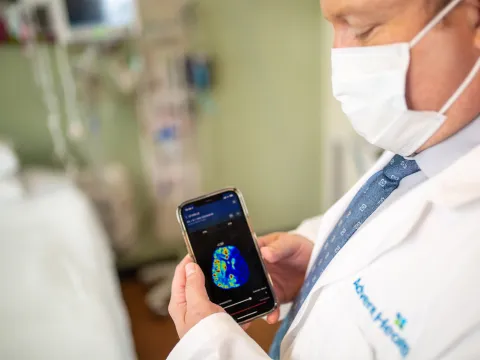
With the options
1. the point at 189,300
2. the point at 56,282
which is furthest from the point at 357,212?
the point at 56,282

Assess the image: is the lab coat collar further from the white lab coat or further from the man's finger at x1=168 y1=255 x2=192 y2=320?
the man's finger at x1=168 y1=255 x2=192 y2=320

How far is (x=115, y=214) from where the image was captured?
2.06 metres

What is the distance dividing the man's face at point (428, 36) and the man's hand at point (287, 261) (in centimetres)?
36

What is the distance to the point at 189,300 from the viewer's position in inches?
27.4

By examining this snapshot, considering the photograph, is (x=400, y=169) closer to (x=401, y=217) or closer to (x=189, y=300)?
(x=401, y=217)

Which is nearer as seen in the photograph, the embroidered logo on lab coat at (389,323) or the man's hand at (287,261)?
the embroidered logo on lab coat at (389,323)

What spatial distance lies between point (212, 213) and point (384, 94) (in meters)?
0.36

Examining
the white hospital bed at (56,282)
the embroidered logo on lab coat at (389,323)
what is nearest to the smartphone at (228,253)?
the embroidered logo on lab coat at (389,323)

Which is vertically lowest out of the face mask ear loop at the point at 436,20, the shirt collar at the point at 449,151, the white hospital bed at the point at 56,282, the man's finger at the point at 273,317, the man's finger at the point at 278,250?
the white hospital bed at the point at 56,282

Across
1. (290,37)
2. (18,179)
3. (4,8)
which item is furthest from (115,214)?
(290,37)

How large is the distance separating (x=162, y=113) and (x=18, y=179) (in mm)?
643

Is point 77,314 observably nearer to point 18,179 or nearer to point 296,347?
point 18,179

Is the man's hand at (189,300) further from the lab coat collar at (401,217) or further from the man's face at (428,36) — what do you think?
the man's face at (428,36)

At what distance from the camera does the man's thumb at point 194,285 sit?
2.27 feet
